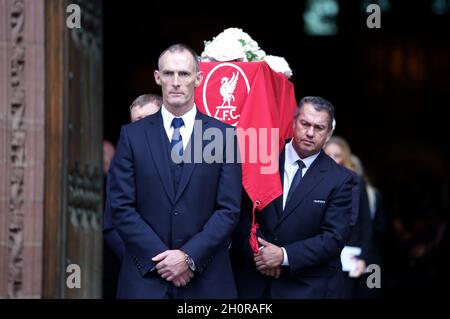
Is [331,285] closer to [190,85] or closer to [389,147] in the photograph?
[190,85]

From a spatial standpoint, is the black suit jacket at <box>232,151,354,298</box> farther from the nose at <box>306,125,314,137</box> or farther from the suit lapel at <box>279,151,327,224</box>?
the nose at <box>306,125,314,137</box>

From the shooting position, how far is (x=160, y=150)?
6.93 metres

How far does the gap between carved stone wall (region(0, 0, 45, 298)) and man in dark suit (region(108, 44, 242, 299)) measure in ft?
8.13

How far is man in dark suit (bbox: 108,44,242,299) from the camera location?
6.84 metres

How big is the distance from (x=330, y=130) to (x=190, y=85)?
1207 millimetres

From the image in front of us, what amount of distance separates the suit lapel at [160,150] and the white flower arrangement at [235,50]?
2.92ft

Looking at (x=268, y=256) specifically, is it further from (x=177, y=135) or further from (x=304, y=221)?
(x=177, y=135)

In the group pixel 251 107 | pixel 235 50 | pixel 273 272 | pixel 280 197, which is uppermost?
pixel 235 50

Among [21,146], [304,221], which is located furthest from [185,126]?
[21,146]

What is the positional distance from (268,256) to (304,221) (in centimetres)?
34

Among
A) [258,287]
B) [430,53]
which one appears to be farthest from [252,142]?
[430,53]

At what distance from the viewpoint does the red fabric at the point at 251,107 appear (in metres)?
7.43

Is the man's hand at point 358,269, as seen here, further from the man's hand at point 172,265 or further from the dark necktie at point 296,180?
the man's hand at point 172,265

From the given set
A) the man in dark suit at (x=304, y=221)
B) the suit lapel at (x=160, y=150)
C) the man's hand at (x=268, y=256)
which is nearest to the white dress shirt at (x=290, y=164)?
the man in dark suit at (x=304, y=221)
